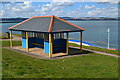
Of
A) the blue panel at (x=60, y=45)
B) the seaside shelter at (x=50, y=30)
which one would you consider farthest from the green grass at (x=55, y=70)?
the blue panel at (x=60, y=45)

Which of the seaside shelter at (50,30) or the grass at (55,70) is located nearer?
the grass at (55,70)

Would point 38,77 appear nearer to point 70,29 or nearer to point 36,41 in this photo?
point 70,29

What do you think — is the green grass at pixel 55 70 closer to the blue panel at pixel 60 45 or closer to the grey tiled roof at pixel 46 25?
the grey tiled roof at pixel 46 25

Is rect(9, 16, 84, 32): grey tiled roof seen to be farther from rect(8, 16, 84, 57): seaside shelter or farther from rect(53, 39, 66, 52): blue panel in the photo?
rect(53, 39, 66, 52): blue panel

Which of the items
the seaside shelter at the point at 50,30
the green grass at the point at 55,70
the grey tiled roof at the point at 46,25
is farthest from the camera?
the grey tiled roof at the point at 46,25

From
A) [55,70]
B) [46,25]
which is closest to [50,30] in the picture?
[46,25]

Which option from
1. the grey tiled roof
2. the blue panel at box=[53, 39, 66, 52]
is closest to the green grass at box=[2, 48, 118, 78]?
the grey tiled roof

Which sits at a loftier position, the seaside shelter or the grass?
the seaside shelter

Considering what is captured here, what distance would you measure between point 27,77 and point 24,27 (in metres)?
11.5

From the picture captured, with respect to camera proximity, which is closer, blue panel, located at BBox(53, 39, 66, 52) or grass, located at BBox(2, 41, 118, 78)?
grass, located at BBox(2, 41, 118, 78)

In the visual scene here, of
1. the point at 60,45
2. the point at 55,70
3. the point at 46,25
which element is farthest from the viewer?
the point at 60,45

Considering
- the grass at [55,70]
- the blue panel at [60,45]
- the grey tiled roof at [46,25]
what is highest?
the grey tiled roof at [46,25]

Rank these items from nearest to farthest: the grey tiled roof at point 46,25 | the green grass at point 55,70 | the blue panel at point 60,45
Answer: the green grass at point 55,70 < the grey tiled roof at point 46,25 < the blue panel at point 60,45

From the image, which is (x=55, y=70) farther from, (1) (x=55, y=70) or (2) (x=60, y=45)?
(2) (x=60, y=45)
